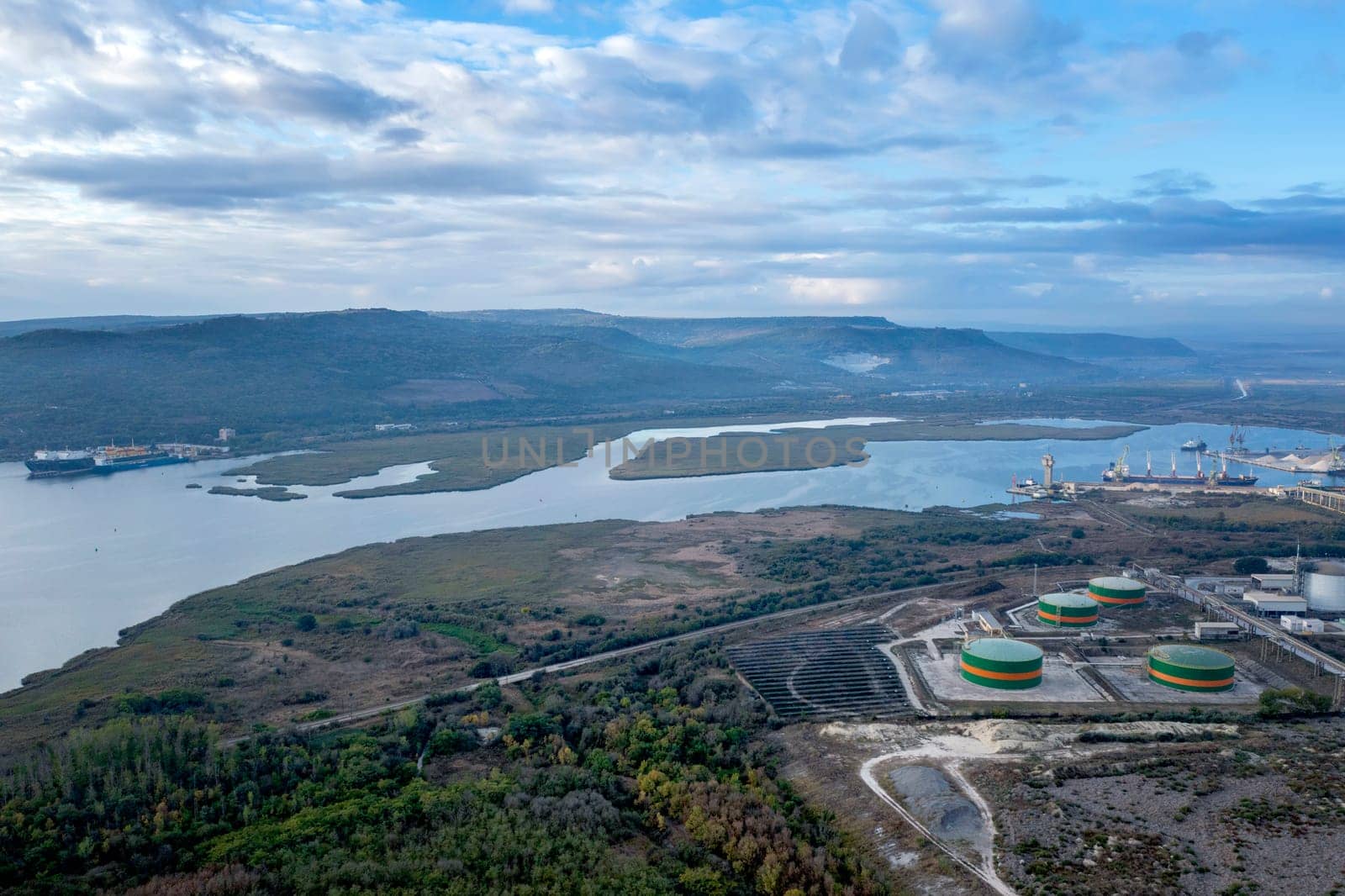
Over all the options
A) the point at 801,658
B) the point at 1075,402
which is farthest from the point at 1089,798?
the point at 1075,402

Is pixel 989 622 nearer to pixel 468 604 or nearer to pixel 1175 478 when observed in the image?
pixel 468 604

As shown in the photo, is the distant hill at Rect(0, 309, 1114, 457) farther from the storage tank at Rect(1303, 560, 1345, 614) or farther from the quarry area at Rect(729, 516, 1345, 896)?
the storage tank at Rect(1303, 560, 1345, 614)

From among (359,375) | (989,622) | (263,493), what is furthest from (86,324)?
(989,622)

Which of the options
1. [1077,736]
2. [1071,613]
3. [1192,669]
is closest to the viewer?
[1077,736]

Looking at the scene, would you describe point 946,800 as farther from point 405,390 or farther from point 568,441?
point 405,390

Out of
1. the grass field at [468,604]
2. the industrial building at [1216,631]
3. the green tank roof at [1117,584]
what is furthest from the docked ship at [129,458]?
the industrial building at [1216,631]
